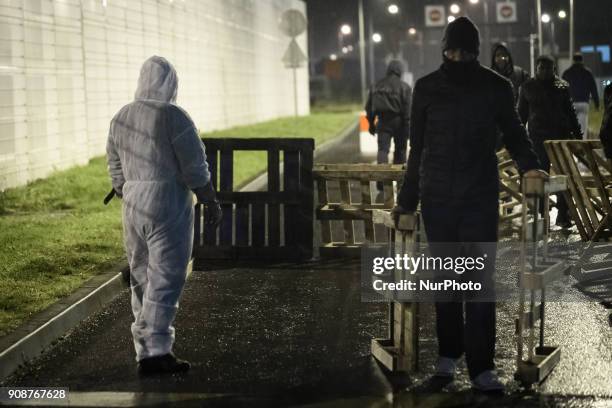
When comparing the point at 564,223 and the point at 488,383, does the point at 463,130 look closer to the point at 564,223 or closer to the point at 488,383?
the point at 488,383

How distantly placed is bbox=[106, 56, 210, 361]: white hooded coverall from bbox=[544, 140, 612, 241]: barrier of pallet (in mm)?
4232

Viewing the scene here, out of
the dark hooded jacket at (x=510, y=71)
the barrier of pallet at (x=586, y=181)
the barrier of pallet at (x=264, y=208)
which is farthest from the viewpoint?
the dark hooded jacket at (x=510, y=71)

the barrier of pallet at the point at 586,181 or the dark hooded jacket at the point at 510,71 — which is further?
the dark hooded jacket at the point at 510,71

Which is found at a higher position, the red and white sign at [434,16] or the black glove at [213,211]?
the red and white sign at [434,16]

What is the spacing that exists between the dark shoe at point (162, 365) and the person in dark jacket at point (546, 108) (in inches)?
264

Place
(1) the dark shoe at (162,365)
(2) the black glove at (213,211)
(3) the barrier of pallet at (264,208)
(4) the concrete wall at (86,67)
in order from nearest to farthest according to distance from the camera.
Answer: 1. (1) the dark shoe at (162,365)
2. (2) the black glove at (213,211)
3. (3) the barrier of pallet at (264,208)
4. (4) the concrete wall at (86,67)

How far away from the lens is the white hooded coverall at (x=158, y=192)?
6770 millimetres

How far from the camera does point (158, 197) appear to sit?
22.2 ft

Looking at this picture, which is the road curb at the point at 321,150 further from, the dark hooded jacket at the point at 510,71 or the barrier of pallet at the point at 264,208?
the barrier of pallet at the point at 264,208

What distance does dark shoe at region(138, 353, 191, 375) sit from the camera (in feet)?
22.1

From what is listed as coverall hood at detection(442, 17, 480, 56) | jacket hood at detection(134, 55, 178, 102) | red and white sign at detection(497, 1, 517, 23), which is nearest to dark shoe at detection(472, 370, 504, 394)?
coverall hood at detection(442, 17, 480, 56)

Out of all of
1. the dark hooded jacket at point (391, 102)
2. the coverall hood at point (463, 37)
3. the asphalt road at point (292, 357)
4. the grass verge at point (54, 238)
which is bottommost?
the asphalt road at point (292, 357)

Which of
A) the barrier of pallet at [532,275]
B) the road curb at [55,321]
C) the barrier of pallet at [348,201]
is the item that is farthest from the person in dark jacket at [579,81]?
the barrier of pallet at [532,275]

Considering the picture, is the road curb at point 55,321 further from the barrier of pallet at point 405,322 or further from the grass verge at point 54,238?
the barrier of pallet at point 405,322
